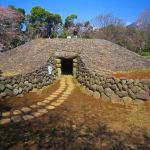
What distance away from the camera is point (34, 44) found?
60.3 ft

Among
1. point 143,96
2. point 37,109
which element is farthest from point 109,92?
point 37,109

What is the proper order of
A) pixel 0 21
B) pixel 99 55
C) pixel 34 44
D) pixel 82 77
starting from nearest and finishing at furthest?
pixel 82 77 → pixel 99 55 → pixel 34 44 → pixel 0 21

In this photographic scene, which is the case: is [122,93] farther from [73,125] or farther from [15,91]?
[15,91]

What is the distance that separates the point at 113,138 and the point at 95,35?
29.2 metres

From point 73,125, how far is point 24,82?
A: 485cm

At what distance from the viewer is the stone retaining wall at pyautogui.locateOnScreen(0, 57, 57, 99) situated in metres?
8.95

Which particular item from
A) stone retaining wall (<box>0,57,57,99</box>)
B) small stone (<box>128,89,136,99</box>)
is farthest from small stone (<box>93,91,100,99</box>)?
stone retaining wall (<box>0,57,57,99</box>)

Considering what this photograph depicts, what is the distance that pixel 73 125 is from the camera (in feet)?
19.7

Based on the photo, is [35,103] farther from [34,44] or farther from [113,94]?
[34,44]

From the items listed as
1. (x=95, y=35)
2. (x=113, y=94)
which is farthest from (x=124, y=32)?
(x=113, y=94)

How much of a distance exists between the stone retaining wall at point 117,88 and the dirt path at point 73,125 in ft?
1.44

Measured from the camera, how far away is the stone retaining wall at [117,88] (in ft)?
26.5

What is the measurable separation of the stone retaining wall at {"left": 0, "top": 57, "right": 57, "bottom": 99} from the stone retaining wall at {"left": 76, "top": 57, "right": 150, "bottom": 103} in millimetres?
2820

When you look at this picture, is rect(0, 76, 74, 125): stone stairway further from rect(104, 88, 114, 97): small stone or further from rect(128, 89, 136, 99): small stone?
rect(128, 89, 136, 99): small stone
